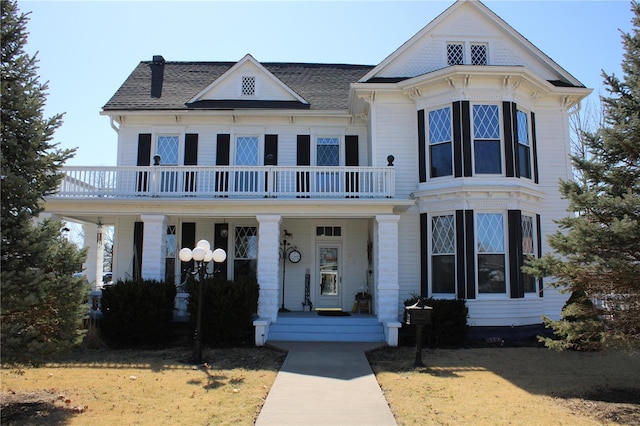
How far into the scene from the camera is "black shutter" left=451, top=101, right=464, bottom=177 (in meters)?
13.4

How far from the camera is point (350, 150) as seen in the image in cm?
1634

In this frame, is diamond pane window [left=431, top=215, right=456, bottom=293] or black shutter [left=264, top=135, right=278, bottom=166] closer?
A: diamond pane window [left=431, top=215, right=456, bottom=293]

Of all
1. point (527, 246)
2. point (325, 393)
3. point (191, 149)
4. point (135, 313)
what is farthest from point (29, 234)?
point (527, 246)

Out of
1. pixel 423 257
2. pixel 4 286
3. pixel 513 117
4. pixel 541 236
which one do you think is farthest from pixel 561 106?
pixel 4 286

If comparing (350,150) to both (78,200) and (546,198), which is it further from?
(78,200)

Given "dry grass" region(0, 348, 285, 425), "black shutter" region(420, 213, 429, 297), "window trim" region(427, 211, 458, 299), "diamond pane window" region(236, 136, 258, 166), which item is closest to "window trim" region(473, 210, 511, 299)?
"window trim" region(427, 211, 458, 299)

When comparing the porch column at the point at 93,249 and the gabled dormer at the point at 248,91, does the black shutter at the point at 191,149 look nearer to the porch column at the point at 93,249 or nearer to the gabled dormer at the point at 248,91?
the gabled dormer at the point at 248,91

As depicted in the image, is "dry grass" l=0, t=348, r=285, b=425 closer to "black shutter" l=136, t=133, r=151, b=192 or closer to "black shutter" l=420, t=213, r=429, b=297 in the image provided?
"black shutter" l=420, t=213, r=429, b=297

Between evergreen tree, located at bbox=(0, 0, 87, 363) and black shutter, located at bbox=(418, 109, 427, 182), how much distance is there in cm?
945

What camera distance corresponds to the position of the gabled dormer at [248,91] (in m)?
16.5

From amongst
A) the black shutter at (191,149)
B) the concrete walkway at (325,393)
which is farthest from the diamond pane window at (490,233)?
the black shutter at (191,149)

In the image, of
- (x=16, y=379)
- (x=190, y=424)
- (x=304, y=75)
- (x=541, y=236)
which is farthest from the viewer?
(x=304, y=75)

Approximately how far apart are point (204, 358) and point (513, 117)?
1031cm

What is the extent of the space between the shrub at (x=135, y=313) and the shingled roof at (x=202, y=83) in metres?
6.49
